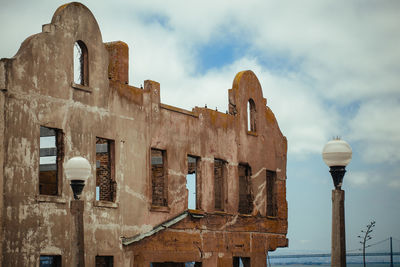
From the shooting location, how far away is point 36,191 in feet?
65.3

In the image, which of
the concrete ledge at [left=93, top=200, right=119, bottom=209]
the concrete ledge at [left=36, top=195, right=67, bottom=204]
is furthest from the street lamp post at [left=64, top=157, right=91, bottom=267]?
the concrete ledge at [left=93, top=200, right=119, bottom=209]

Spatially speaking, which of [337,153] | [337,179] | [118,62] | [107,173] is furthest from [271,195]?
[337,153]

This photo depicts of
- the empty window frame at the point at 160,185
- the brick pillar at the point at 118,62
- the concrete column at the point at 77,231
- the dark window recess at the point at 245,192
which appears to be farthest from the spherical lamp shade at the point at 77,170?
the dark window recess at the point at 245,192

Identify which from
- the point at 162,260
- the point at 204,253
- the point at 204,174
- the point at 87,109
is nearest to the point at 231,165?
the point at 204,174

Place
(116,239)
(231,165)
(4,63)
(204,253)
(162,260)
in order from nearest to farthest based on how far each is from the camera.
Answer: (4,63) < (116,239) < (162,260) < (204,253) < (231,165)

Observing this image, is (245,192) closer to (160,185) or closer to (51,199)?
(160,185)

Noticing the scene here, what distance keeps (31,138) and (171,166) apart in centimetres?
633

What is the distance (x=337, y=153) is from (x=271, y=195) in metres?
18.6

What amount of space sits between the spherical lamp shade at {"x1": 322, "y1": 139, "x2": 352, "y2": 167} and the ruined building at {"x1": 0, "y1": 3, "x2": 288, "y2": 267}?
531 centimetres

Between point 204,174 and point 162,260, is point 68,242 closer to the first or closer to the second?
point 162,260

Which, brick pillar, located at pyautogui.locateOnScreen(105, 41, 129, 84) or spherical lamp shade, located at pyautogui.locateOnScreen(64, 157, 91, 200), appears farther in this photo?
brick pillar, located at pyautogui.locateOnScreen(105, 41, 129, 84)

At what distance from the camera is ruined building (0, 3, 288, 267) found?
64.5 ft

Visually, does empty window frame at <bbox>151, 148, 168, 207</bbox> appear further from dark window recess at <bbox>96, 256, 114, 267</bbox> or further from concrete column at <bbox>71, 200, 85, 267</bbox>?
concrete column at <bbox>71, 200, 85, 267</bbox>

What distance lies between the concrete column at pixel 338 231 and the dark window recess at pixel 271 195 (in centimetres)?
1828
